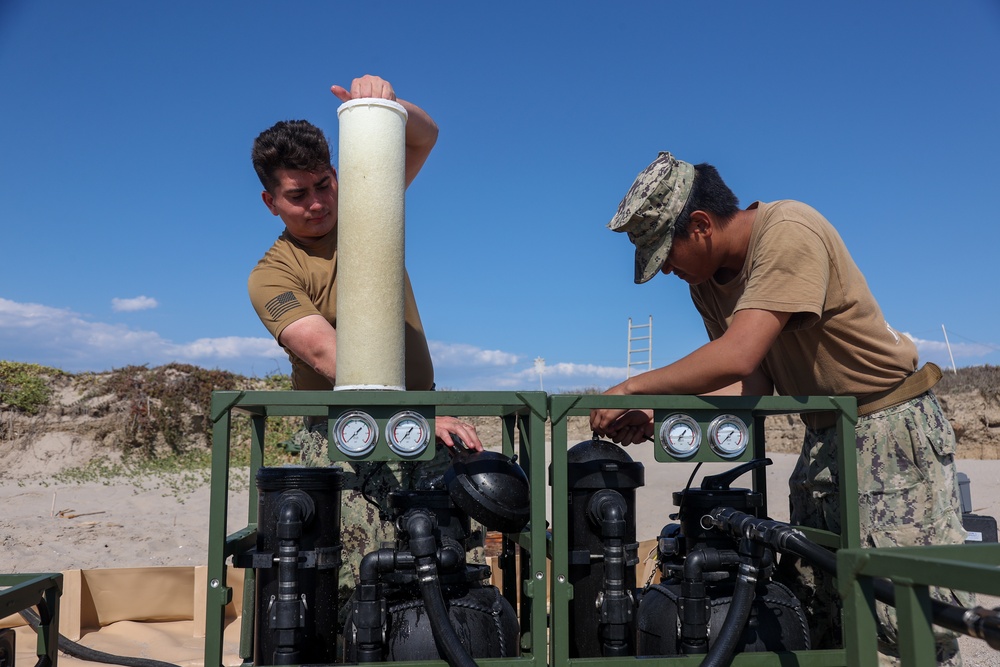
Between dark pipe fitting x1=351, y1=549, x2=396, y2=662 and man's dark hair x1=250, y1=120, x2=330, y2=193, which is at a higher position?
man's dark hair x1=250, y1=120, x2=330, y2=193

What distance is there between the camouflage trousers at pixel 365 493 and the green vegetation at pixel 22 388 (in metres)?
11.7

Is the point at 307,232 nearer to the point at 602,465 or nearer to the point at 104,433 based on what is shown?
the point at 602,465

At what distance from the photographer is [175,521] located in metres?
7.55

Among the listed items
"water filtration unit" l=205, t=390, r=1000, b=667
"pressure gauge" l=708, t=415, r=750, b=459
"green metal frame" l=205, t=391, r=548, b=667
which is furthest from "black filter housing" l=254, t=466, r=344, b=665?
"pressure gauge" l=708, t=415, r=750, b=459

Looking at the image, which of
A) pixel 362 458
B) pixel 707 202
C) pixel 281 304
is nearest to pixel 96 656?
pixel 281 304

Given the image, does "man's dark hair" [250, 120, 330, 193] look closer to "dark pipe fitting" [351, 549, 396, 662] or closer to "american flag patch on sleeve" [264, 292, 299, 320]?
"american flag patch on sleeve" [264, 292, 299, 320]

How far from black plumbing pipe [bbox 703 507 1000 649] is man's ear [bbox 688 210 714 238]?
0.95m

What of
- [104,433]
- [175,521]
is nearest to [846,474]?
[175,521]

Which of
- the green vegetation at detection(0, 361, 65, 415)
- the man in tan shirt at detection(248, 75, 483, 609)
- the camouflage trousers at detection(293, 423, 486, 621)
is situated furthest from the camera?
the green vegetation at detection(0, 361, 65, 415)

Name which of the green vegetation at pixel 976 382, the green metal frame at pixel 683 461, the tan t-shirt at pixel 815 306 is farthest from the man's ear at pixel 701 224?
the green vegetation at pixel 976 382

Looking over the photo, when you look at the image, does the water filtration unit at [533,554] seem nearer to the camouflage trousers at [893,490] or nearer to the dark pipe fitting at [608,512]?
the dark pipe fitting at [608,512]

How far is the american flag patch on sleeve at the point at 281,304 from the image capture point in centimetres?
276

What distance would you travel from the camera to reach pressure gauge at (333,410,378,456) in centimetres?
206

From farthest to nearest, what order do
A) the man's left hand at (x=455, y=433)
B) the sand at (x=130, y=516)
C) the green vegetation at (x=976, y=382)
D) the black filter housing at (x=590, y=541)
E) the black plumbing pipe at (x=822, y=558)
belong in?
the green vegetation at (x=976, y=382) → the sand at (x=130, y=516) → the man's left hand at (x=455, y=433) → the black filter housing at (x=590, y=541) → the black plumbing pipe at (x=822, y=558)
